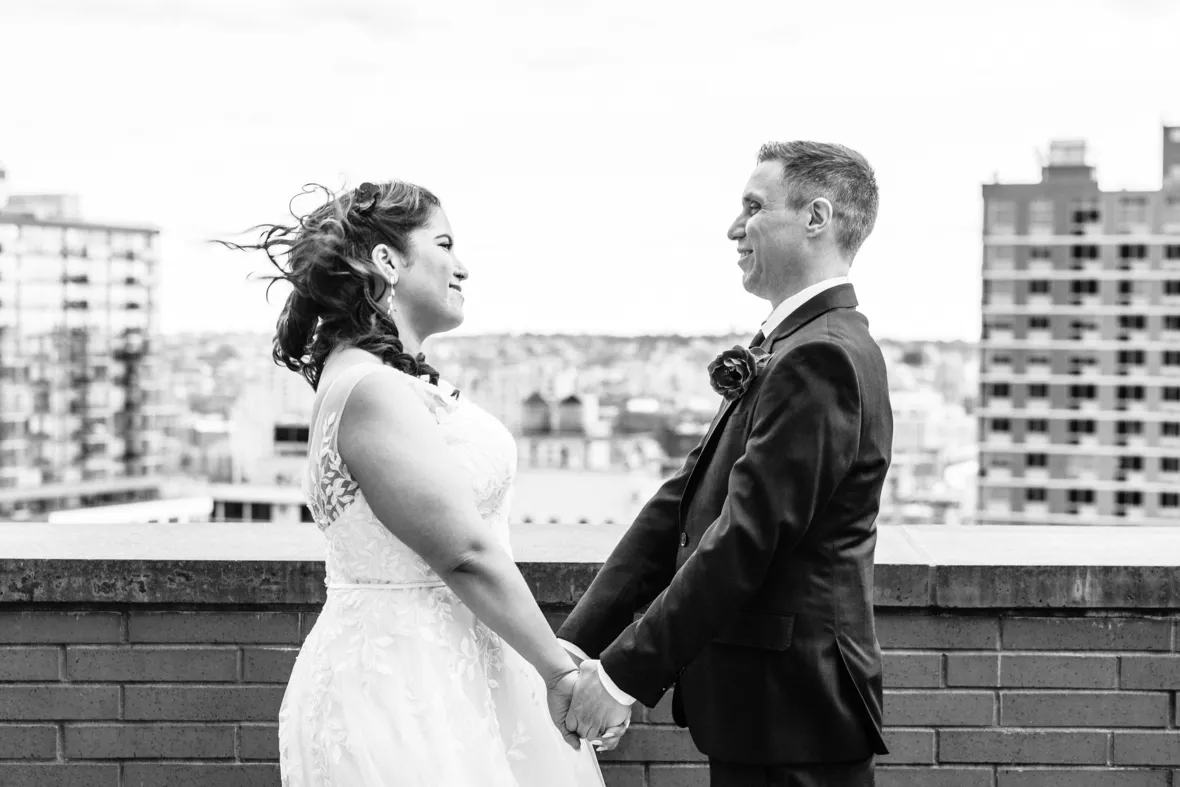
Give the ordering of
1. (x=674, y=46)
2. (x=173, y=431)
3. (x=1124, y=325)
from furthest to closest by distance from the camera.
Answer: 1. (x=674, y=46)
2. (x=173, y=431)
3. (x=1124, y=325)

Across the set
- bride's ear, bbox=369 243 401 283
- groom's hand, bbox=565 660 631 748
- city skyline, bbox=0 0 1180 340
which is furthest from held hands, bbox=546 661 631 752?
city skyline, bbox=0 0 1180 340

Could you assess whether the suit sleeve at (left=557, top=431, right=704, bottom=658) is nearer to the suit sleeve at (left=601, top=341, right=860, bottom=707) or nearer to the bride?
the bride

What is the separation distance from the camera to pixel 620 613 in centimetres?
255

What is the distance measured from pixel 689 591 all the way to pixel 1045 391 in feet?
371

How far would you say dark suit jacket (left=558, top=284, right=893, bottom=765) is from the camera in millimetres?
2113

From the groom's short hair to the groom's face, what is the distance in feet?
0.07

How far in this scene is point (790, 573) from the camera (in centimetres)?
217

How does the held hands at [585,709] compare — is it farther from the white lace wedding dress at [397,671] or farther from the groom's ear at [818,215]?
the groom's ear at [818,215]

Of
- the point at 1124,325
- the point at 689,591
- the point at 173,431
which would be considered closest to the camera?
the point at 689,591

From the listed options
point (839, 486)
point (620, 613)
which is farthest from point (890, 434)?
point (620, 613)

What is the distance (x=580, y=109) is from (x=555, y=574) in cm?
14750

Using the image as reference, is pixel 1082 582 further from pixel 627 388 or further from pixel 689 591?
pixel 627 388

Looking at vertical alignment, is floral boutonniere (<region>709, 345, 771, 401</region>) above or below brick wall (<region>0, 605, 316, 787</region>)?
above

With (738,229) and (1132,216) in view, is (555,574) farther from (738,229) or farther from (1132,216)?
(1132,216)
